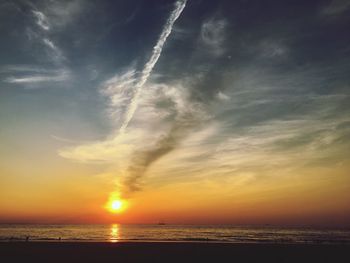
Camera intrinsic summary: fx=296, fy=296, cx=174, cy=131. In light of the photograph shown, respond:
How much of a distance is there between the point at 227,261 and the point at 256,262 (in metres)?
1.99

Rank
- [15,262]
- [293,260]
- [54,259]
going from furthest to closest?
[293,260] → [54,259] → [15,262]

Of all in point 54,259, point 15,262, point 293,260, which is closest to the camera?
point 15,262

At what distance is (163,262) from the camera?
19.8 meters

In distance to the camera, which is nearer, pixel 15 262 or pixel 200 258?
pixel 15 262

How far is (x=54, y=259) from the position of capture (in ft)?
65.6

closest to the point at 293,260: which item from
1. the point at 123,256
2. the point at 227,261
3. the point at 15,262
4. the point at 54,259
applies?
the point at 227,261

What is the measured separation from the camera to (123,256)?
21.8 metres

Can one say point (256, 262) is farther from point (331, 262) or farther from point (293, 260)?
point (331, 262)

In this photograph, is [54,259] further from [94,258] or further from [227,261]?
[227,261]

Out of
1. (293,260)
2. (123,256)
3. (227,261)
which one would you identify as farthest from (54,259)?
(293,260)

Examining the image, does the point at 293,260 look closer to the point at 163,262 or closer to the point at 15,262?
the point at 163,262

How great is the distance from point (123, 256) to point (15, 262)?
7.08 meters

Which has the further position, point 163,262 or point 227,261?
point 227,261

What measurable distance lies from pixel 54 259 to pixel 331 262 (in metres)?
19.1
